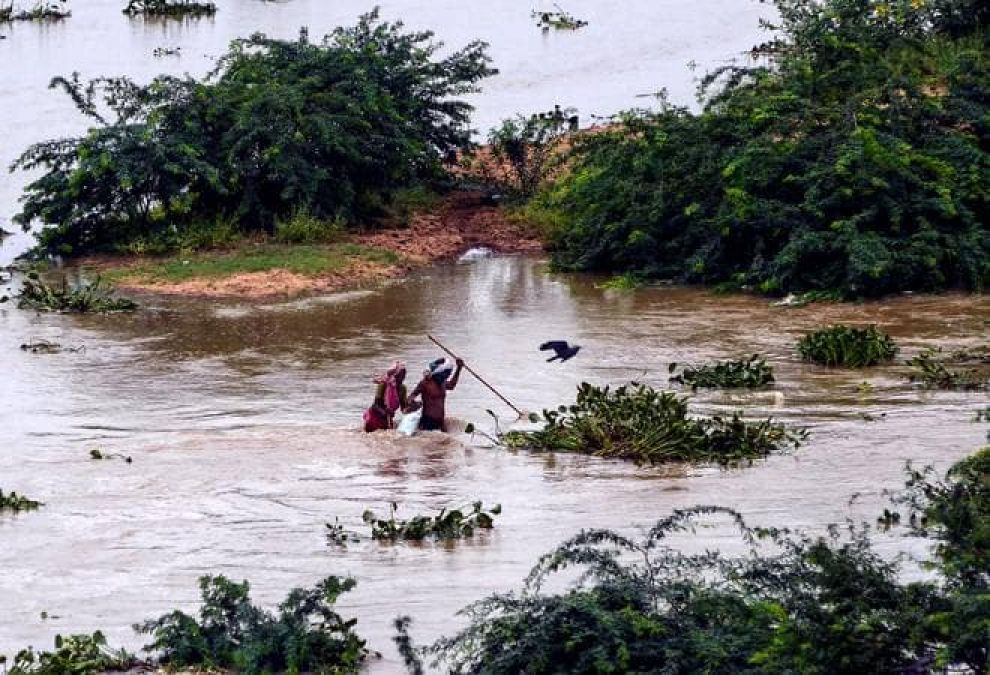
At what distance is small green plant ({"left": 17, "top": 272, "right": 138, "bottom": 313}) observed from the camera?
67.6 ft

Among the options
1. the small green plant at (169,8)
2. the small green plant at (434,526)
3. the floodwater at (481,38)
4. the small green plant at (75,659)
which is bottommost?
the small green plant at (75,659)

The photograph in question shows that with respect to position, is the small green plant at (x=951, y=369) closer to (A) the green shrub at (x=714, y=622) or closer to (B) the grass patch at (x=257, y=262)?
(A) the green shrub at (x=714, y=622)

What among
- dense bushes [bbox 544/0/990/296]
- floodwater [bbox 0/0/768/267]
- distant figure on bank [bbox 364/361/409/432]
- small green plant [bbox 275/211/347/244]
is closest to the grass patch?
small green plant [bbox 275/211/347/244]

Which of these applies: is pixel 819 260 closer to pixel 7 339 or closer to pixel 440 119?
pixel 440 119

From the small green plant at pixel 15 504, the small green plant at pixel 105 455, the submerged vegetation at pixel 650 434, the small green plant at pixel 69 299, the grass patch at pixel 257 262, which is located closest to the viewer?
the small green plant at pixel 15 504

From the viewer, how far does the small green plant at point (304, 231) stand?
2292cm

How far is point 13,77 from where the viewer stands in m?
34.6

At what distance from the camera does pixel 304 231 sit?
22922 mm

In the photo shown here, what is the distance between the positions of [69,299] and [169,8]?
20797mm

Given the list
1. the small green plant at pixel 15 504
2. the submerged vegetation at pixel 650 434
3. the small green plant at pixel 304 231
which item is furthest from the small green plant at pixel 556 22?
the small green plant at pixel 15 504

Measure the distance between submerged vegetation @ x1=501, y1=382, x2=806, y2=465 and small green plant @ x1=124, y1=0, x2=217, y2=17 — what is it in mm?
26931

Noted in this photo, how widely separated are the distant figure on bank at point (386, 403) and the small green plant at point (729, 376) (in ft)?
8.17

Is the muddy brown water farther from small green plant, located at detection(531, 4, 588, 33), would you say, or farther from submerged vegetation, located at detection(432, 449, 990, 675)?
small green plant, located at detection(531, 4, 588, 33)

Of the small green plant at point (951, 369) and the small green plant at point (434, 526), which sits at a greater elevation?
the small green plant at point (951, 369)
